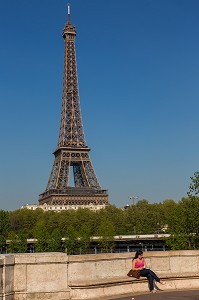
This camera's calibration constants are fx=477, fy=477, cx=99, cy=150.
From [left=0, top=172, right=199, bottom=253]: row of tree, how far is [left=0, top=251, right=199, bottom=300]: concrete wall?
69654mm

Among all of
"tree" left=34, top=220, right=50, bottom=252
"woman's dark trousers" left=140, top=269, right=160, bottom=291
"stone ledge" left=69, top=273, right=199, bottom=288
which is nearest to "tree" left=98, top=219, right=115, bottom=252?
"tree" left=34, top=220, right=50, bottom=252

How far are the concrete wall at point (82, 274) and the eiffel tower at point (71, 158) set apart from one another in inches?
4552

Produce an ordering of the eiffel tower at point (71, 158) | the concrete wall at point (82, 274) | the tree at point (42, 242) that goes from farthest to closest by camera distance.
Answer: the eiffel tower at point (71, 158), the tree at point (42, 242), the concrete wall at point (82, 274)

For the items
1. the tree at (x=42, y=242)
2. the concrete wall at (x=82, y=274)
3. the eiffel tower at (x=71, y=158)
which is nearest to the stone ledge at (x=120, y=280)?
the concrete wall at (x=82, y=274)

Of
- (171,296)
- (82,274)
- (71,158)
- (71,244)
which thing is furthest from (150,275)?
(71,158)

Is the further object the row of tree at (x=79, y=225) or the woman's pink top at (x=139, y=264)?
the row of tree at (x=79, y=225)

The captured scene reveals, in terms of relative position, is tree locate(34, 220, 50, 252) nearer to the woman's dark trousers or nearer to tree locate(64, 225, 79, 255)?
tree locate(64, 225, 79, 255)

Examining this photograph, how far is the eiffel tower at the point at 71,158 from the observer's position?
134m

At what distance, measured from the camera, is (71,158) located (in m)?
136

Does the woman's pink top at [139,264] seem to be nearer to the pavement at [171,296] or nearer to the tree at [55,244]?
the pavement at [171,296]

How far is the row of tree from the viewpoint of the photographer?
88125mm

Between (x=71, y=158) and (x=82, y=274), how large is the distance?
398ft

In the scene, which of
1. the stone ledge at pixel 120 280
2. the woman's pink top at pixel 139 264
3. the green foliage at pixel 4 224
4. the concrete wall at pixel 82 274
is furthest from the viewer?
the green foliage at pixel 4 224

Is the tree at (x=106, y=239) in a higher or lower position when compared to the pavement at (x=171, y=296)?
higher
